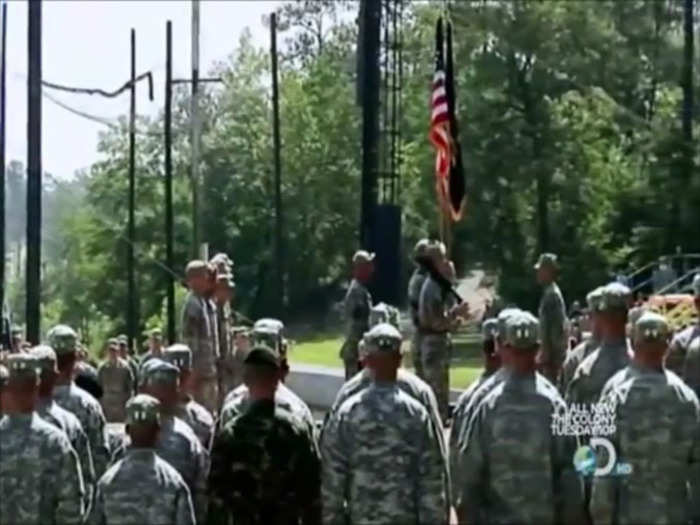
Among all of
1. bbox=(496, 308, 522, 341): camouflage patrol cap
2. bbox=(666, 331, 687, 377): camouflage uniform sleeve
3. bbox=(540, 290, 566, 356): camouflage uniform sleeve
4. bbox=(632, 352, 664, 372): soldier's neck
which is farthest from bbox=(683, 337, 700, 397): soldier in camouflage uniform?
bbox=(540, 290, 566, 356): camouflage uniform sleeve

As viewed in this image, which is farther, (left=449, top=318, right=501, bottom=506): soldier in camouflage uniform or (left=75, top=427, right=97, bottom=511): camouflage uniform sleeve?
(left=75, top=427, right=97, bottom=511): camouflage uniform sleeve

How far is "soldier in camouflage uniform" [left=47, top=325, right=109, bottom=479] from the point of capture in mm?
10953

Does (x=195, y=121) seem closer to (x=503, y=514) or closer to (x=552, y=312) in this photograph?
(x=552, y=312)

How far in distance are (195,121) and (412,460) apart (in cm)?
2740

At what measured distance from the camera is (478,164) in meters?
53.8

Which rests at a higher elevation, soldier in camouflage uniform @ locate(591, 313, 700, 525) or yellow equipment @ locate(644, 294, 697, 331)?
yellow equipment @ locate(644, 294, 697, 331)

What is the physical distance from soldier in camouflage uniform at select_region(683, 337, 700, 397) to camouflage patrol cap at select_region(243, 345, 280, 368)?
129 inches

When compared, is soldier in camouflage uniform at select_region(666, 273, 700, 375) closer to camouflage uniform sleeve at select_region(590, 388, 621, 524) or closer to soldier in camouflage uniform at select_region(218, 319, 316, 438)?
camouflage uniform sleeve at select_region(590, 388, 621, 524)

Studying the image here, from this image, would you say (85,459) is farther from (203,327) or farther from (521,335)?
(203,327)

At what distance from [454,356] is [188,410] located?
114ft

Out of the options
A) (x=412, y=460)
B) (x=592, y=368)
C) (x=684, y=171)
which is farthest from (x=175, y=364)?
(x=684, y=171)

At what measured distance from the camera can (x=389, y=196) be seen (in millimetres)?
26688

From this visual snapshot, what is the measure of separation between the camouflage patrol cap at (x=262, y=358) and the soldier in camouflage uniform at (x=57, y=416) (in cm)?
121

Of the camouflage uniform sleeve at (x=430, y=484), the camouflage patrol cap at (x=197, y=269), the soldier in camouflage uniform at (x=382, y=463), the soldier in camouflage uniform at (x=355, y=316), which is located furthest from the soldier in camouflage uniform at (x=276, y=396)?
the soldier in camouflage uniform at (x=355, y=316)
